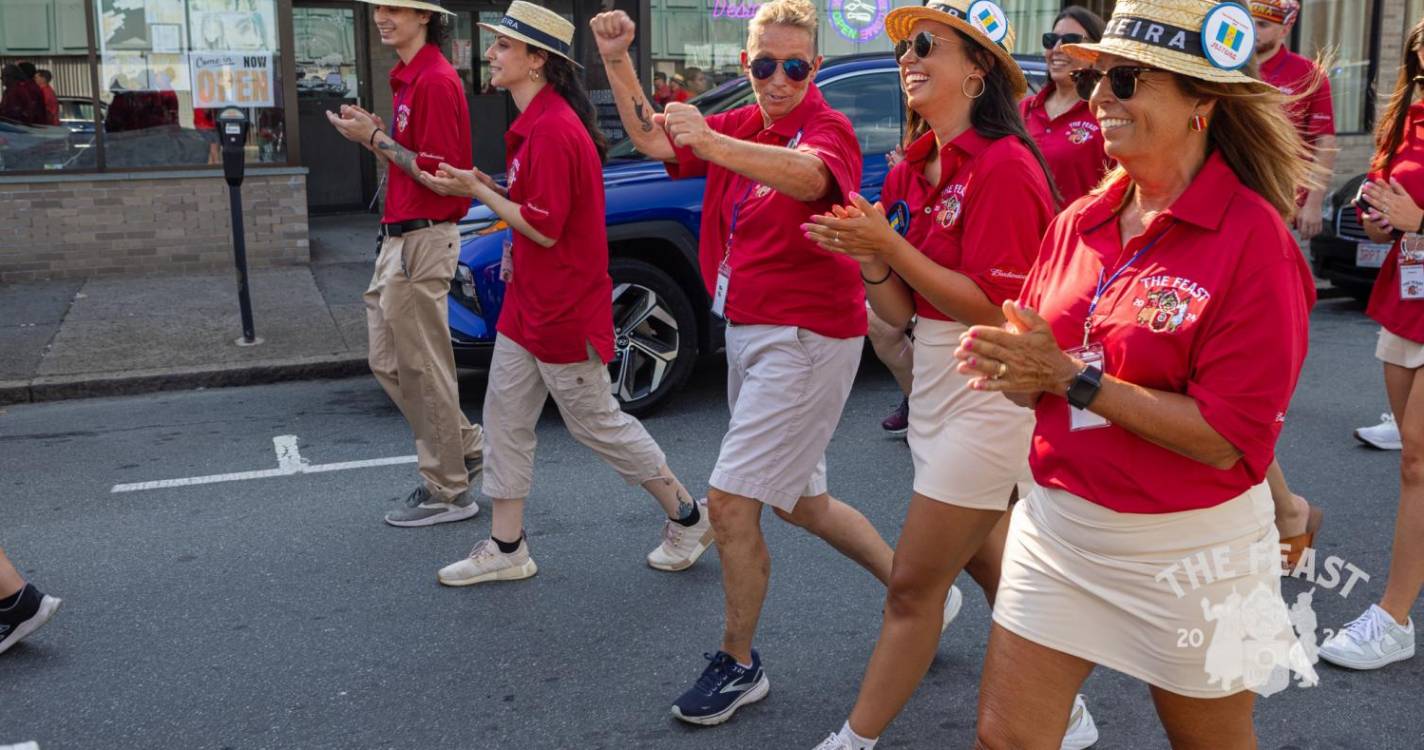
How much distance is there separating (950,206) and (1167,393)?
40.6 inches

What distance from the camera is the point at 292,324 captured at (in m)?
9.21

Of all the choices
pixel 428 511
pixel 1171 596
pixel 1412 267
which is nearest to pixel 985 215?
pixel 1171 596

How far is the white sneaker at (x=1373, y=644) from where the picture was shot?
160 inches

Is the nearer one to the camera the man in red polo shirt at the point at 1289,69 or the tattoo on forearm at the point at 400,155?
the tattoo on forearm at the point at 400,155

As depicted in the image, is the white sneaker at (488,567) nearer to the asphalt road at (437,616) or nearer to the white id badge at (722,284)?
the asphalt road at (437,616)

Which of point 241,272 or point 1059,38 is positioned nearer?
point 1059,38

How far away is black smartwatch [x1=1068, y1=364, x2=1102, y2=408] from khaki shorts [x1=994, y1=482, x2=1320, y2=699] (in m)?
0.23

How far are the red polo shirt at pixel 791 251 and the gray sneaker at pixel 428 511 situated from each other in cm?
213

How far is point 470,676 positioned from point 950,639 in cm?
147

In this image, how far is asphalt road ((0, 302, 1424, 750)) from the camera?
12.4ft

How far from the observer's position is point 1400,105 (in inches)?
165

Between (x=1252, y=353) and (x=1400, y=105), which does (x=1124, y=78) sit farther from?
(x=1400, y=105)

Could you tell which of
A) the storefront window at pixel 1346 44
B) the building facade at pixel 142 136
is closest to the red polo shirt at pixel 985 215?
the building facade at pixel 142 136

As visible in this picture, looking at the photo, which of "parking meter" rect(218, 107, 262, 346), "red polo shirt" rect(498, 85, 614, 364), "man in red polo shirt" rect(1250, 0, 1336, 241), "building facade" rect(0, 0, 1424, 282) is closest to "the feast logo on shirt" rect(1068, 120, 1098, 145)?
"man in red polo shirt" rect(1250, 0, 1336, 241)
